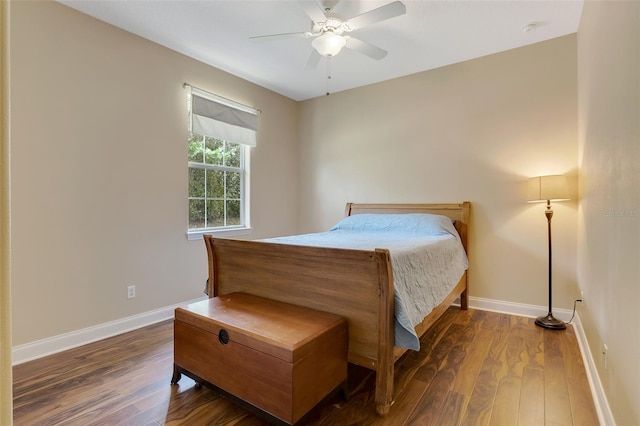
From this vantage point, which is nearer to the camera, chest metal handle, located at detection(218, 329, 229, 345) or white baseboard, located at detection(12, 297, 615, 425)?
chest metal handle, located at detection(218, 329, 229, 345)

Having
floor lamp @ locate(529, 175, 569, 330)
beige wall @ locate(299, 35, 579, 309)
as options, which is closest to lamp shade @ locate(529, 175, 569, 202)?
floor lamp @ locate(529, 175, 569, 330)

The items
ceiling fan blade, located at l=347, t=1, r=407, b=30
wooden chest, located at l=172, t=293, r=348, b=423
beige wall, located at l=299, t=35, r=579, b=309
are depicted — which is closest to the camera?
wooden chest, located at l=172, t=293, r=348, b=423

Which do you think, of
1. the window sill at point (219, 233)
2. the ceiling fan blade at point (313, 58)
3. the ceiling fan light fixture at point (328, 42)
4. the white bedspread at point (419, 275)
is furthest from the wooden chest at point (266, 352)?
the ceiling fan blade at point (313, 58)

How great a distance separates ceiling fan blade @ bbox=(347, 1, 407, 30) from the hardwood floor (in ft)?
7.62

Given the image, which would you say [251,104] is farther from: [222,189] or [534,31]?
[534,31]

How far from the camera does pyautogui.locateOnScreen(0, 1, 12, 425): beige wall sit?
0.46 meters

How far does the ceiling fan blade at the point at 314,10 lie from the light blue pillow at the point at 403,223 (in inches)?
81.8

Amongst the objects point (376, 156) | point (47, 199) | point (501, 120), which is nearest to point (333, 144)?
point (376, 156)

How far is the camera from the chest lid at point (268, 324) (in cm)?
149

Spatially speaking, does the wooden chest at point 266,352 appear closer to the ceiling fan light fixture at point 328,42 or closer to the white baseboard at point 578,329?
the white baseboard at point 578,329

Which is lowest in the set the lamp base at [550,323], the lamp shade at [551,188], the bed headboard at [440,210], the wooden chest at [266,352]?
the lamp base at [550,323]

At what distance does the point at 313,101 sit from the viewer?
Answer: 473cm

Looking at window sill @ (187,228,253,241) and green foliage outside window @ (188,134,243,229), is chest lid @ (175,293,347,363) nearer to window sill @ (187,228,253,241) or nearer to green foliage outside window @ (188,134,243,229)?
window sill @ (187,228,253,241)

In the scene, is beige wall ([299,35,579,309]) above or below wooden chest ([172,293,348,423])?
above
